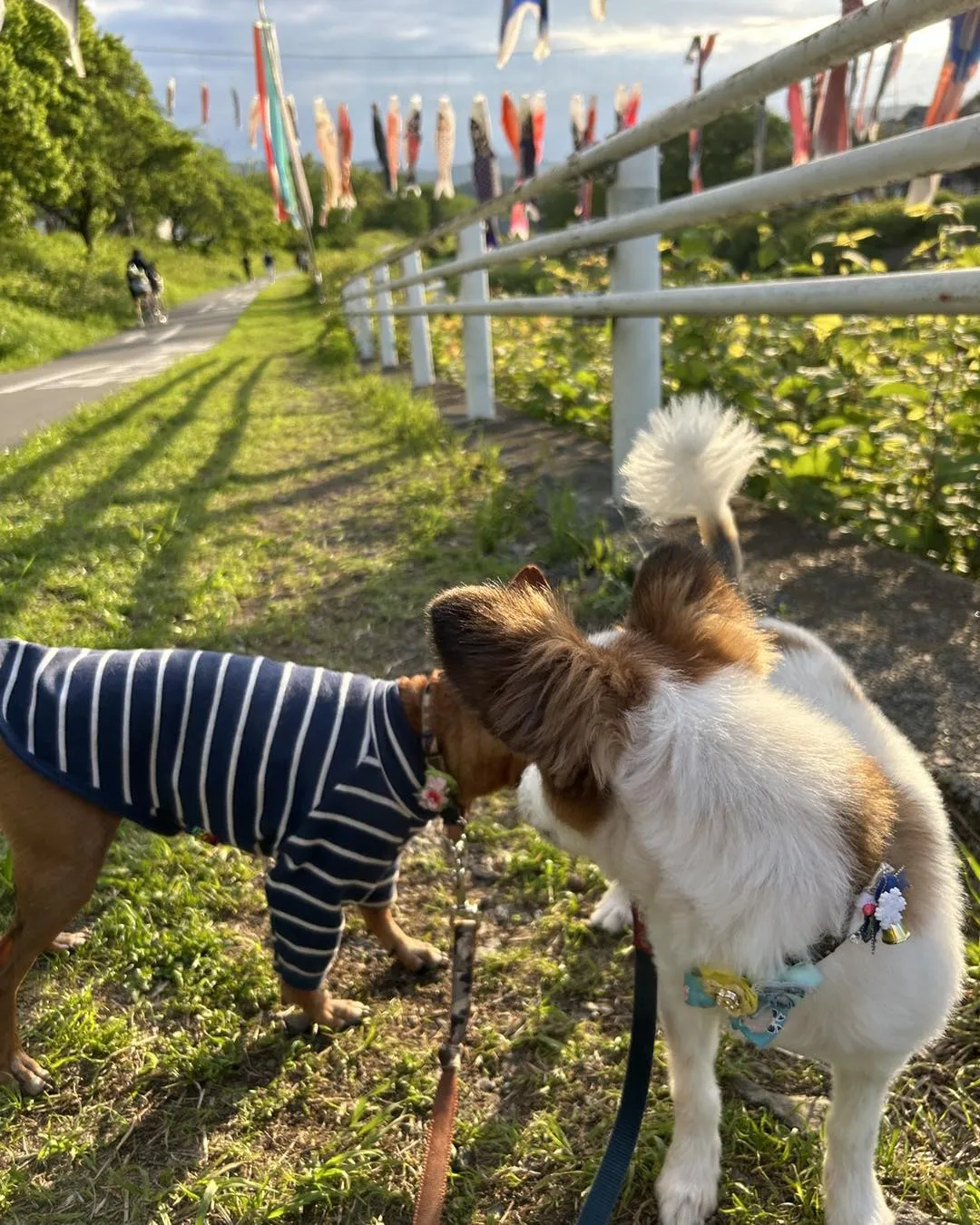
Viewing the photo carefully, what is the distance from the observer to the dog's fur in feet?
3.78

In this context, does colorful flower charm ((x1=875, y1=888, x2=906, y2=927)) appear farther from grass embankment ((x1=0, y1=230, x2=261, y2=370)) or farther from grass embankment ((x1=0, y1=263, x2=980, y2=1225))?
grass embankment ((x1=0, y1=230, x2=261, y2=370))

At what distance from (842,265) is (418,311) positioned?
4073 mm

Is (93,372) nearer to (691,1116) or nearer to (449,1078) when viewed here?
(449,1078)

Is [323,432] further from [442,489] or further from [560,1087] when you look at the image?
[560,1087]

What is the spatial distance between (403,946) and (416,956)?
4cm

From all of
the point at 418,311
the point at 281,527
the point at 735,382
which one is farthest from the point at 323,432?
the point at 735,382

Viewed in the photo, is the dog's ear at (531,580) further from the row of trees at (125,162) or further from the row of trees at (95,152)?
the row of trees at (95,152)

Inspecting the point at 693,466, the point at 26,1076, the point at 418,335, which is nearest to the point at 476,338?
the point at 418,335

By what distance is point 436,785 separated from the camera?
6.19 feet

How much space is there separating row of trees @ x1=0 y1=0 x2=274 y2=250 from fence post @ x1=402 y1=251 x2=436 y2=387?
3847 mm

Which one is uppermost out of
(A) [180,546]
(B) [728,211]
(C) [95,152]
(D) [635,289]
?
(C) [95,152]

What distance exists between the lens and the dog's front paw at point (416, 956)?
232 centimetres

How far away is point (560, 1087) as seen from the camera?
1.93 meters

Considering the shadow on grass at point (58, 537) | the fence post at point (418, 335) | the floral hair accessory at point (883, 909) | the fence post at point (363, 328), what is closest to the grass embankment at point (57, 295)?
the fence post at point (363, 328)
